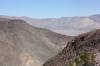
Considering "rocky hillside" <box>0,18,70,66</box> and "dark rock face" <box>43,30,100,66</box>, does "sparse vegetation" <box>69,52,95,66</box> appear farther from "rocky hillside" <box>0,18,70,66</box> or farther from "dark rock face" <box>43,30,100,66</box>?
"rocky hillside" <box>0,18,70,66</box>

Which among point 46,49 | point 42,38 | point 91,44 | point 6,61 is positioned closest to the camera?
point 91,44

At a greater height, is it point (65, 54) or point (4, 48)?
point (65, 54)

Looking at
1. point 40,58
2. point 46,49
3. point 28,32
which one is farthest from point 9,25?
point 40,58

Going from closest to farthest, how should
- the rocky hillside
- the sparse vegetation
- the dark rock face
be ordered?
the sparse vegetation < the dark rock face < the rocky hillside

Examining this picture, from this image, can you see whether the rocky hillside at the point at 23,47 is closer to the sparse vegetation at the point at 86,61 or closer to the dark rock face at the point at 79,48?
the dark rock face at the point at 79,48

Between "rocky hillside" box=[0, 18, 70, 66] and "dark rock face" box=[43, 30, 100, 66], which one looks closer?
"dark rock face" box=[43, 30, 100, 66]

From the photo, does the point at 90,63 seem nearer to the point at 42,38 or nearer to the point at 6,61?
the point at 6,61

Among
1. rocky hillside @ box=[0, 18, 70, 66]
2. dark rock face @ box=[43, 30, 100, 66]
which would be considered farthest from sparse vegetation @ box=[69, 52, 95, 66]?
rocky hillside @ box=[0, 18, 70, 66]

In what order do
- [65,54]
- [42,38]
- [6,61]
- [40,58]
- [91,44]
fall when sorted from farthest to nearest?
[42,38]
[40,58]
[6,61]
[65,54]
[91,44]
